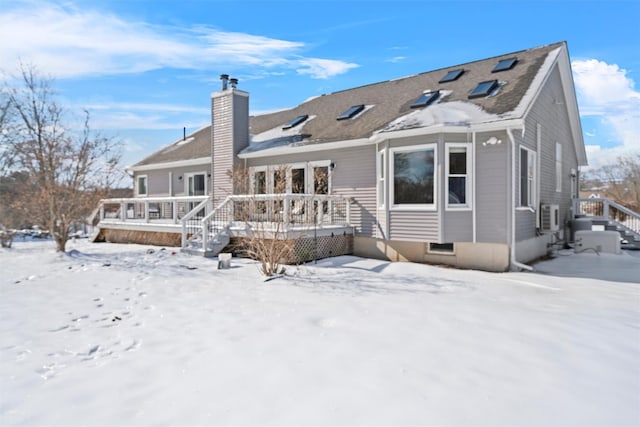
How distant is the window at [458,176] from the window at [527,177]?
5.22 feet

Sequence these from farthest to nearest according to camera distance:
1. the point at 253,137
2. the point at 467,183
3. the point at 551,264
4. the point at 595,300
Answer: the point at 253,137, the point at 551,264, the point at 467,183, the point at 595,300

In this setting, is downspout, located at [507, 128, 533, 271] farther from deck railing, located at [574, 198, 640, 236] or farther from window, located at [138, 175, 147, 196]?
window, located at [138, 175, 147, 196]

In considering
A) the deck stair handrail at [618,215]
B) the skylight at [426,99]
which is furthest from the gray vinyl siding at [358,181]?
the deck stair handrail at [618,215]

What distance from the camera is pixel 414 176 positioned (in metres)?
9.58

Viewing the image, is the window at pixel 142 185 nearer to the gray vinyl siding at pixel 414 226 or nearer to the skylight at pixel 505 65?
the gray vinyl siding at pixel 414 226

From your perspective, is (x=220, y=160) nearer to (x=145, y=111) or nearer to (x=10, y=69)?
(x=145, y=111)

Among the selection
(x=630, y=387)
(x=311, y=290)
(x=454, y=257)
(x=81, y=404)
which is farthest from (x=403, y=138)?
(x=81, y=404)

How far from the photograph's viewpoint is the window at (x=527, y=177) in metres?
9.76

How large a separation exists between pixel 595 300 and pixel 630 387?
3.41m

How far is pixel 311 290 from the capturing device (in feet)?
22.2

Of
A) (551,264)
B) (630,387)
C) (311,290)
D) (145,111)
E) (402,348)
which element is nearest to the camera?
(630,387)

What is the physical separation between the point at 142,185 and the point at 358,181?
12088 mm

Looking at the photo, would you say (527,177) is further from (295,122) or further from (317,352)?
(317,352)

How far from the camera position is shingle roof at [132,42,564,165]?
9398mm
